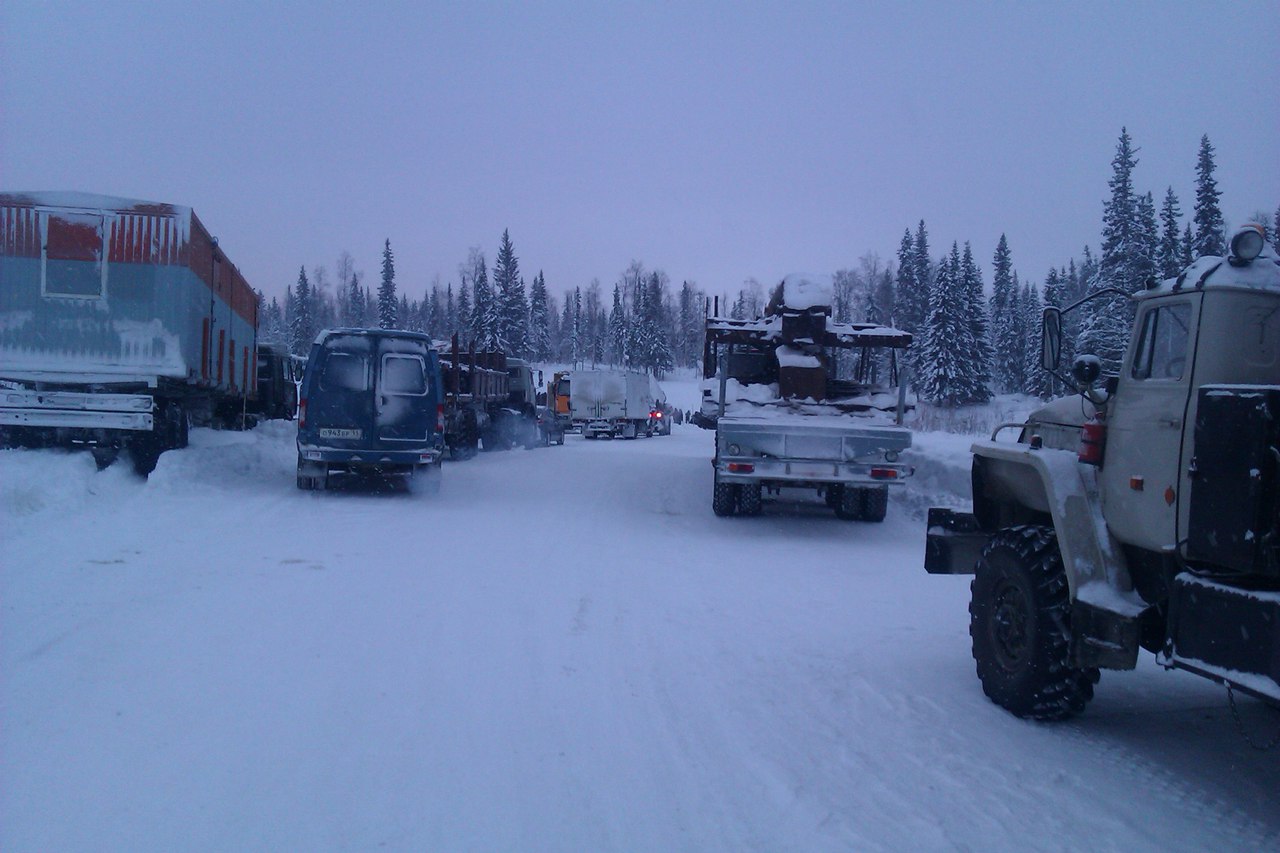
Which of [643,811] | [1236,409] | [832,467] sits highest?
[1236,409]

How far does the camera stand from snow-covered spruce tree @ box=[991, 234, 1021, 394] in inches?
2741

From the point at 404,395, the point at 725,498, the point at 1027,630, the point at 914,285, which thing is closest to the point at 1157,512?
the point at 1027,630

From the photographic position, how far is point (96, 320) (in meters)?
12.6

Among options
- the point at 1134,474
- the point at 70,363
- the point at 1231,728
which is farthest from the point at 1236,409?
the point at 70,363

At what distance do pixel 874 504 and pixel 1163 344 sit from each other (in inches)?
329

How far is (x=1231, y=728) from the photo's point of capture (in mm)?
5160

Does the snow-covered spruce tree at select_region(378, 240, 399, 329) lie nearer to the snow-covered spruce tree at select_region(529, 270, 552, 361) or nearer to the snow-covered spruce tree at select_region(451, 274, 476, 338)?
the snow-covered spruce tree at select_region(451, 274, 476, 338)

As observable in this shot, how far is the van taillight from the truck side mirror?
400mm

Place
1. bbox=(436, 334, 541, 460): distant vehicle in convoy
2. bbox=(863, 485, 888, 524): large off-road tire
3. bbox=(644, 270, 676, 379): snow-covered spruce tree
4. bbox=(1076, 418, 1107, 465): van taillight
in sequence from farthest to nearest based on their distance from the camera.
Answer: bbox=(644, 270, 676, 379): snow-covered spruce tree < bbox=(436, 334, 541, 460): distant vehicle in convoy < bbox=(863, 485, 888, 524): large off-road tire < bbox=(1076, 418, 1107, 465): van taillight

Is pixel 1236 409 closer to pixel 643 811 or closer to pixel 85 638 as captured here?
pixel 643 811

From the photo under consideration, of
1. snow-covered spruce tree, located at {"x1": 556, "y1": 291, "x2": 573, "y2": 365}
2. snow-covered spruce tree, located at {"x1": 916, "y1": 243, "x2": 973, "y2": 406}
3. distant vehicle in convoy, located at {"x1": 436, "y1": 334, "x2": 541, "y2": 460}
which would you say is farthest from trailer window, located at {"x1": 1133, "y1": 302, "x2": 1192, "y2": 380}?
snow-covered spruce tree, located at {"x1": 556, "y1": 291, "x2": 573, "y2": 365}

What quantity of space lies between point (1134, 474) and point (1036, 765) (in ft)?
5.05

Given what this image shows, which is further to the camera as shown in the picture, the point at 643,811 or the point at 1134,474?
the point at 1134,474

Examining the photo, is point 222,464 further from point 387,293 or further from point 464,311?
point 464,311
